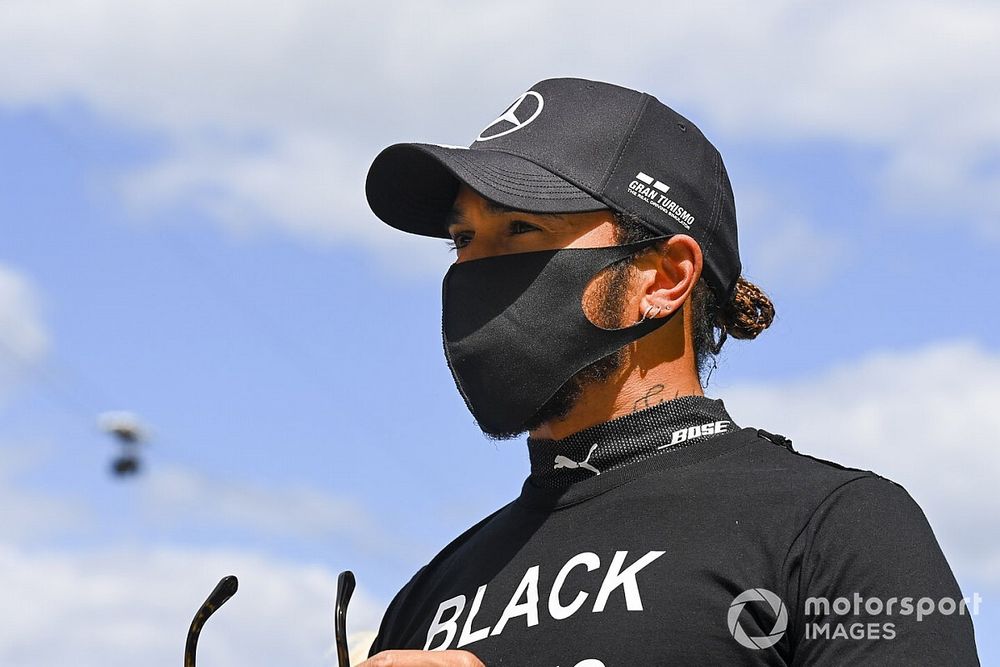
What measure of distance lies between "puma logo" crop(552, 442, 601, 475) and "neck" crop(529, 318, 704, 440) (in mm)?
72

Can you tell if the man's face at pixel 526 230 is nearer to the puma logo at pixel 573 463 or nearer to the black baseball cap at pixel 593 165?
the black baseball cap at pixel 593 165

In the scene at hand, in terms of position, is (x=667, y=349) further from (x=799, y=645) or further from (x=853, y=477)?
(x=799, y=645)

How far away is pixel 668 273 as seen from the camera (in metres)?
4.40

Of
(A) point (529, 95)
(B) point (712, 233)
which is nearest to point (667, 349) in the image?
(B) point (712, 233)

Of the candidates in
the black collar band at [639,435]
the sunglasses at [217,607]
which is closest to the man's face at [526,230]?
the black collar band at [639,435]

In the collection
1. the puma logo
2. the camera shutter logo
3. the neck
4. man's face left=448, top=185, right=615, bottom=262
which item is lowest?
the camera shutter logo

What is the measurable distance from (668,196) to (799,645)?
4.88 feet

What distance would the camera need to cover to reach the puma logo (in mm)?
4220

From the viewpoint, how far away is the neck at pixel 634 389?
4270 millimetres

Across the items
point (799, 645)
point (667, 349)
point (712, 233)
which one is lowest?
point (799, 645)

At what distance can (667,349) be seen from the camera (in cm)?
437

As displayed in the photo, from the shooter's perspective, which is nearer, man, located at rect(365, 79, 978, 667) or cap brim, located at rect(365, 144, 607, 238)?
man, located at rect(365, 79, 978, 667)

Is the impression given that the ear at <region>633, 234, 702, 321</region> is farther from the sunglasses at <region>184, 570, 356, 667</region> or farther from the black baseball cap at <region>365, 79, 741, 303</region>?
the sunglasses at <region>184, 570, 356, 667</region>

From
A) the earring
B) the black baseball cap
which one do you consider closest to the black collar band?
the earring
